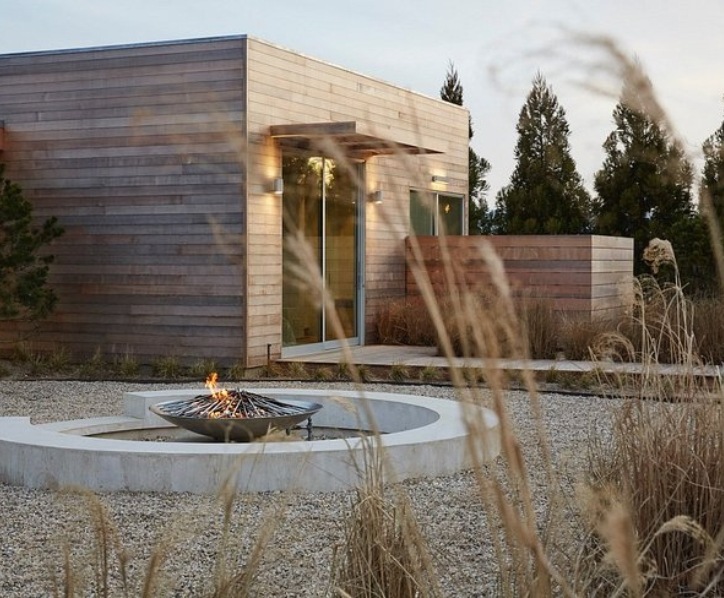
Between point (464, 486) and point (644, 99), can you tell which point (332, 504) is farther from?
point (644, 99)

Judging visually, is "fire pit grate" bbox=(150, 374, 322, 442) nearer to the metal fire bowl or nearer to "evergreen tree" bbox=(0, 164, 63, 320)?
the metal fire bowl

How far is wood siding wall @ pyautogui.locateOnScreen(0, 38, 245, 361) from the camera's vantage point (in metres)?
9.95

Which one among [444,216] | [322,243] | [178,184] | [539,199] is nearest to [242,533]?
[178,184]

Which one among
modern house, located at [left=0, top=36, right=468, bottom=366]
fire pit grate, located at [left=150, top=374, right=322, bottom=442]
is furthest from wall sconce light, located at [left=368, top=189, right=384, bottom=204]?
fire pit grate, located at [left=150, top=374, right=322, bottom=442]

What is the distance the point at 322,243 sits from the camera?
11359mm

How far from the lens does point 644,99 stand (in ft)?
4.65

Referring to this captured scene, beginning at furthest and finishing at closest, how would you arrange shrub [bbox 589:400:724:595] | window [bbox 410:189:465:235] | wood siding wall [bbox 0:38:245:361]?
window [bbox 410:189:465:235] → wood siding wall [bbox 0:38:245:361] → shrub [bbox 589:400:724:595]

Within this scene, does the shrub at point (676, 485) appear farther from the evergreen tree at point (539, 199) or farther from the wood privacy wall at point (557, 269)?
the evergreen tree at point (539, 199)

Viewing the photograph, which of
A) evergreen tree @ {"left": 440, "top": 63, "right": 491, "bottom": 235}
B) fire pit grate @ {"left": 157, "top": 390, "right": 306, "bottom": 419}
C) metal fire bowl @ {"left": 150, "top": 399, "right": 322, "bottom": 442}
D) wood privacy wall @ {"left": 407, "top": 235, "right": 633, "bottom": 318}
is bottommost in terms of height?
metal fire bowl @ {"left": 150, "top": 399, "right": 322, "bottom": 442}

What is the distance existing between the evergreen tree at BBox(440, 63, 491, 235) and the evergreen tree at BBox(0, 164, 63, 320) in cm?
1007

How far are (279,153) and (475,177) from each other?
934 cm

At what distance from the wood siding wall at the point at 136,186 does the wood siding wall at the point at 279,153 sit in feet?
0.58

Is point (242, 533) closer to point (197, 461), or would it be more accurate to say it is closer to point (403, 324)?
point (197, 461)

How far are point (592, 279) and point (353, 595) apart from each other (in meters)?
8.97
